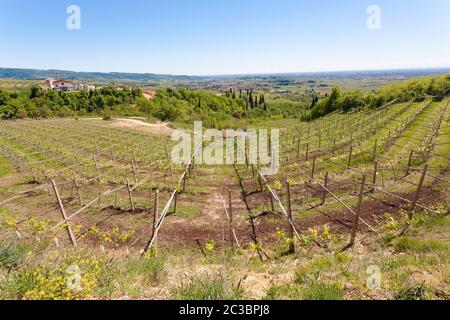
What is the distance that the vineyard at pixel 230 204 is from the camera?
27.4ft

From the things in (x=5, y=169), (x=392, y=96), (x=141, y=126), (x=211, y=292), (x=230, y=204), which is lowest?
(x=5, y=169)

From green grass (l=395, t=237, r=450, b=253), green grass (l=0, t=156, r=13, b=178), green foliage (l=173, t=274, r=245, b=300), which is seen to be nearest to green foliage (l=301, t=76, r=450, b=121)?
green grass (l=395, t=237, r=450, b=253)

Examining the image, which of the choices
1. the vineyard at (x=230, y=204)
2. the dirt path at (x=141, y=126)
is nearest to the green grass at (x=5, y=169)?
the vineyard at (x=230, y=204)

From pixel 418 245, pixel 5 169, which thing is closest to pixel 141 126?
pixel 5 169

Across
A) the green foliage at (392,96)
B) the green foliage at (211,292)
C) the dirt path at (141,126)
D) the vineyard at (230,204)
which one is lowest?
the vineyard at (230,204)

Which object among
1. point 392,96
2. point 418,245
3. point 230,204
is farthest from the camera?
point 392,96

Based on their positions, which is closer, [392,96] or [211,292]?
[211,292]

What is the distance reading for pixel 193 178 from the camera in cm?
1756

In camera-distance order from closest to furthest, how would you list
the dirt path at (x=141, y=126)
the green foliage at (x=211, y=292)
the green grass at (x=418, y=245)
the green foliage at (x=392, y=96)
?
the green foliage at (x=211, y=292) < the green grass at (x=418, y=245) < the dirt path at (x=141, y=126) < the green foliage at (x=392, y=96)

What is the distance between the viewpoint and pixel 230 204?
863 cm

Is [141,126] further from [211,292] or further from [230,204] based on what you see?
[211,292]

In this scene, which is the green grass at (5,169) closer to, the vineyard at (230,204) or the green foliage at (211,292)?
the vineyard at (230,204)

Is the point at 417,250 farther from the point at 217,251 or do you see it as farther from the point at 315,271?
the point at 217,251
